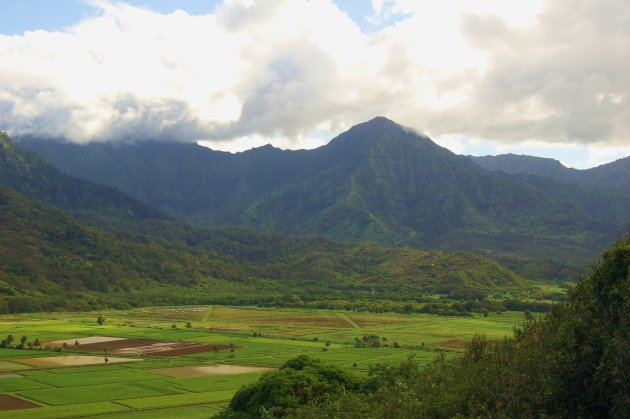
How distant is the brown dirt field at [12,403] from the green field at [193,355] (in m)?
1.25

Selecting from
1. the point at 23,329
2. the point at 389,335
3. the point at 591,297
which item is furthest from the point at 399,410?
the point at 23,329

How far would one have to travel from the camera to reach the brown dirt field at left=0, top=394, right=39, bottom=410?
72.9 metres

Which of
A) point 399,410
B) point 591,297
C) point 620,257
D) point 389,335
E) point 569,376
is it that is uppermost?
point 620,257

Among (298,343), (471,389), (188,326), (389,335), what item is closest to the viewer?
(471,389)

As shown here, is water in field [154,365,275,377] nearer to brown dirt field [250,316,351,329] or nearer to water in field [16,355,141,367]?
water in field [16,355,141,367]

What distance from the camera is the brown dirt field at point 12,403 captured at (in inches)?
2869

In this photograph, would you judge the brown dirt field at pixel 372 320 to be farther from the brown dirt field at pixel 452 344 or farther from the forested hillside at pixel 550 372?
the forested hillside at pixel 550 372

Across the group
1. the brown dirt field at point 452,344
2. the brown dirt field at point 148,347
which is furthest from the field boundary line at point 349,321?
the brown dirt field at point 148,347

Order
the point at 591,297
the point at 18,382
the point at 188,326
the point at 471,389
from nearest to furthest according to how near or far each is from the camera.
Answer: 1. the point at 471,389
2. the point at 591,297
3. the point at 18,382
4. the point at 188,326

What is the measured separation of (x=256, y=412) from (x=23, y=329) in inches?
4931

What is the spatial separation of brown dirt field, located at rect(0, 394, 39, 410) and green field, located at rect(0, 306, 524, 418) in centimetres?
125

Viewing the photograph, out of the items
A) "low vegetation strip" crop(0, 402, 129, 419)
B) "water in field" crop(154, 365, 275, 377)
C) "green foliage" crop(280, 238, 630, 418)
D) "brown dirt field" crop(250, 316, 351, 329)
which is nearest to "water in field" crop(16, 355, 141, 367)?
"water in field" crop(154, 365, 275, 377)

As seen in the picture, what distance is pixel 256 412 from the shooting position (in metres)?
54.2

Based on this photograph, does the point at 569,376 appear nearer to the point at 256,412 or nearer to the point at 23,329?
the point at 256,412
